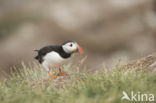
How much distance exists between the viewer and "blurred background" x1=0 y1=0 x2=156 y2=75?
21.0 m

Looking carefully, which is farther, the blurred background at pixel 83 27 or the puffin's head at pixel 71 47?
the blurred background at pixel 83 27

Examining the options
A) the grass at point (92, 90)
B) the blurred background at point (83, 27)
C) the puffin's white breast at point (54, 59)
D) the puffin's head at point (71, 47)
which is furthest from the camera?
the blurred background at point (83, 27)

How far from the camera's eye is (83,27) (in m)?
24.4

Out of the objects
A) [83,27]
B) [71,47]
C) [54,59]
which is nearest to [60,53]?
[54,59]

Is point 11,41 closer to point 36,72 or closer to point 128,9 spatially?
point 128,9

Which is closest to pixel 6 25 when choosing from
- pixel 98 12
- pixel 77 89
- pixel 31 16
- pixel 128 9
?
pixel 31 16

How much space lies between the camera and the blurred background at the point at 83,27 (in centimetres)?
2102

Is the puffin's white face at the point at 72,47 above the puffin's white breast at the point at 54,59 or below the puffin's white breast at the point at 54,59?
above

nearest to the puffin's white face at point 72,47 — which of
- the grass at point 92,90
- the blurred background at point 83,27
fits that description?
the grass at point 92,90

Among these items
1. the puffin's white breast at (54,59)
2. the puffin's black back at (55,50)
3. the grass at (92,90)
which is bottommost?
the grass at (92,90)

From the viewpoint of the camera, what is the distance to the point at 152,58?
7688 mm

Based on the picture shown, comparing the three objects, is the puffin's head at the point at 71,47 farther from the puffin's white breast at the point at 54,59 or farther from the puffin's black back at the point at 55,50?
the puffin's white breast at the point at 54,59

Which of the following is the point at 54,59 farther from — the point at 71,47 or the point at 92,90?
the point at 92,90

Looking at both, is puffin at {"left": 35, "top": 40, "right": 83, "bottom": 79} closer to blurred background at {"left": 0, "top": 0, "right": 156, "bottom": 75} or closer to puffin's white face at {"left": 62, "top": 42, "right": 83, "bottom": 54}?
puffin's white face at {"left": 62, "top": 42, "right": 83, "bottom": 54}
